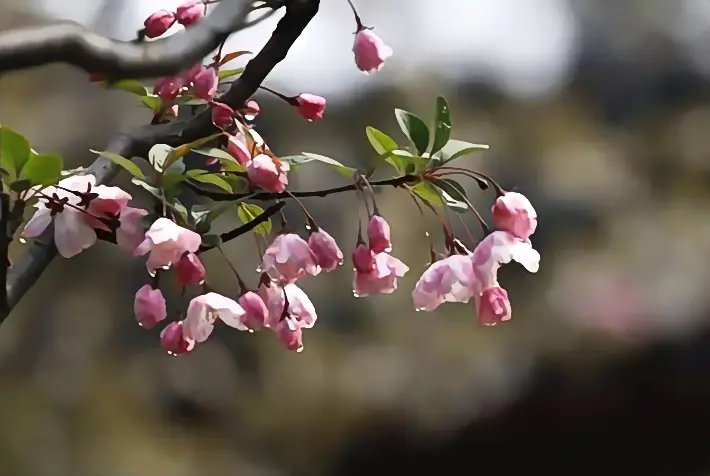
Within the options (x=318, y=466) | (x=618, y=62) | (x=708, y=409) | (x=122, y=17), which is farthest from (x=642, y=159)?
(x=122, y=17)

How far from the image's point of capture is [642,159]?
1.11m

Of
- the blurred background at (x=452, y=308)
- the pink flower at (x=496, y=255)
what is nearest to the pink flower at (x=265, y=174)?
the pink flower at (x=496, y=255)

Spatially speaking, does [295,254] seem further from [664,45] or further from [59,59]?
[664,45]

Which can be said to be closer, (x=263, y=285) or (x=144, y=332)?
(x=263, y=285)

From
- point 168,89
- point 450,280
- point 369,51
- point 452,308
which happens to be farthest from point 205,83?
point 452,308

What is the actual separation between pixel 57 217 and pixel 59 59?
18 centimetres

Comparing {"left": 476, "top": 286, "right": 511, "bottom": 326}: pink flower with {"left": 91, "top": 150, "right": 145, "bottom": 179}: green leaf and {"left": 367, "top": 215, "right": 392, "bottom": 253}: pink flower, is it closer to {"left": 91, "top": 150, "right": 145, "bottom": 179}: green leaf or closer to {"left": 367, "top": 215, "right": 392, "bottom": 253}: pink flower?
{"left": 367, "top": 215, "right": 392, "bottom": 253}: pink flower

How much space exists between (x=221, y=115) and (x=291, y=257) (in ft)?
0.37

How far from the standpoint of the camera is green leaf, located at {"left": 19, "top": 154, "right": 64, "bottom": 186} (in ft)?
1.53

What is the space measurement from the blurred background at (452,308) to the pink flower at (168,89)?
0.39 meters

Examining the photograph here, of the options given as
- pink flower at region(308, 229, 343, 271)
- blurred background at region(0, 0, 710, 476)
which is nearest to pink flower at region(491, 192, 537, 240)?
pink flower at region(308, 229, 343, 271)

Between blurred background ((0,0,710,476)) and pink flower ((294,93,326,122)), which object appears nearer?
pink flower ((294,93,326,122))

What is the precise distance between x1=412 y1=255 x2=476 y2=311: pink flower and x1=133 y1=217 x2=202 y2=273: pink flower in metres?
0.17

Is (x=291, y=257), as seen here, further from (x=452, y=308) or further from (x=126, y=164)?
(x=452, y=308)
